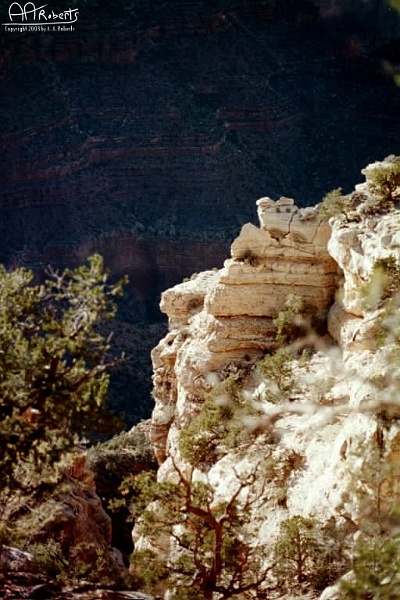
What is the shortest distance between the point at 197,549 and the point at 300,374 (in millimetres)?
5650

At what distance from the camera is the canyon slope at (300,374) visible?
13016 millimetres

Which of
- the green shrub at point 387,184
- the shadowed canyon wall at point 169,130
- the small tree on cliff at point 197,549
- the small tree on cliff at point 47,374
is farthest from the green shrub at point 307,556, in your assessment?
the shadowed canyon wall at point 169,130

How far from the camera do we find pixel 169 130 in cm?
5750

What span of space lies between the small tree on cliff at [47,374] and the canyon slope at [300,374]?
12.5ft

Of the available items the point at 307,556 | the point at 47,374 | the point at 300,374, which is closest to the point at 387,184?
the point at 300,374

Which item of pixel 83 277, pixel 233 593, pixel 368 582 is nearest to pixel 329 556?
pixel 233 593

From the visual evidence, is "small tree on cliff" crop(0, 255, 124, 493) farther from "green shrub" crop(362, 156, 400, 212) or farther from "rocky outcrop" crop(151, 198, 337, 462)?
"green shrub" crop(362, 156, 400, 212)

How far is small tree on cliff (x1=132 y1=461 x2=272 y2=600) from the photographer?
12.2 m

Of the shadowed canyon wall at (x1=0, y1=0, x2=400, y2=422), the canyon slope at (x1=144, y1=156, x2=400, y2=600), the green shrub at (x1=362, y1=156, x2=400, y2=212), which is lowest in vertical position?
the canyon slope at (x1=144, y1=156, x2=400, y2=600)

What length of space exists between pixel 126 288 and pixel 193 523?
134 feet

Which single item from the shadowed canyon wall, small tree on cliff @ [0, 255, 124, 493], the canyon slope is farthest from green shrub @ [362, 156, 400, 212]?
the shadowed canyon wall

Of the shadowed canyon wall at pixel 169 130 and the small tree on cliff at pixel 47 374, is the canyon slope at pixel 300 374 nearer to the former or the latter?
the small tree on cliff at pixel 47 374

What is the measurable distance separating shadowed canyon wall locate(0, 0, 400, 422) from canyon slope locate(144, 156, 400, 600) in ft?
104

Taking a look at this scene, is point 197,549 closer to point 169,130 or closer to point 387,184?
point 387,184
